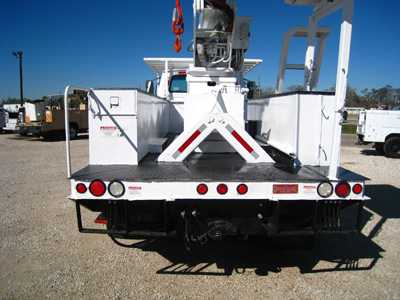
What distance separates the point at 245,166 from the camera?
3.23 m

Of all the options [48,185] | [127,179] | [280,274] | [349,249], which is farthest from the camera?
[48,185]

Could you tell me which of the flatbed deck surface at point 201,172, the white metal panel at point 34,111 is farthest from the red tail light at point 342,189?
the white metal panel at point 34,111

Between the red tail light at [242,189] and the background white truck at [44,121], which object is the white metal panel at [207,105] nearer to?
the red tail light at [242,189]

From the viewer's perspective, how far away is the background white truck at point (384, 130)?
35.3 ft

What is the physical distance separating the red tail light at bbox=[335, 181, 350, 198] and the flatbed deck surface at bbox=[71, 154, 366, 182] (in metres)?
0.15

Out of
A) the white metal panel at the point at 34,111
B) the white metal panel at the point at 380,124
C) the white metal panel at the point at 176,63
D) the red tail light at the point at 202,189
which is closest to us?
the red tail light at the point at 202,189

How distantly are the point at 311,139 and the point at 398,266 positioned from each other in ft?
5.81

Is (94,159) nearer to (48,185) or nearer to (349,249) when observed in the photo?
(349,249)

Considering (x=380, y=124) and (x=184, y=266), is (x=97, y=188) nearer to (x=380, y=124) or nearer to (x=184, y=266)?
(x=184, y=266)

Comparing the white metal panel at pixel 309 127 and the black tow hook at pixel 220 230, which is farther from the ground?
the white metal panel at pixel 309 127

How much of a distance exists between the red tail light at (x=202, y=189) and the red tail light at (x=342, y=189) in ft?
3.93

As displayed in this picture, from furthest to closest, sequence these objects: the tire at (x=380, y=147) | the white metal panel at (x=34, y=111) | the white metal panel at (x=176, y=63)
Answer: the white metal panel at (x=34, y=111) → the tire at (x=380, y=147) → the white metal panel at (x=176, y=63)

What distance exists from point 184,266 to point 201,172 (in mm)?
1159

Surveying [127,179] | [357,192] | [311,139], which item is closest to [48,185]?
[127,179]
